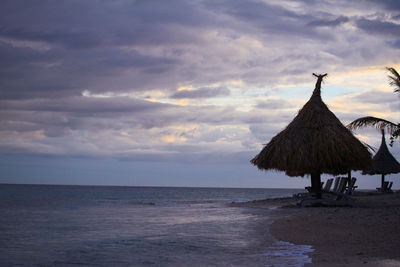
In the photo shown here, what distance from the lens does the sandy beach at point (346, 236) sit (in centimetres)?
651

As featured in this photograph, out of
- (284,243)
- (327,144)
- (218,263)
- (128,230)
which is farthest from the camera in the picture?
(327,144)

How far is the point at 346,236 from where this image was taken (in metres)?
8.66

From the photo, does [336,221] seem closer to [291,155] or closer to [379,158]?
[291,155]

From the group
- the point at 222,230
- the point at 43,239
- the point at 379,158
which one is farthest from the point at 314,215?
the point at 379,158

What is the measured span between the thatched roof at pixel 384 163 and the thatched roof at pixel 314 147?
41.3ft

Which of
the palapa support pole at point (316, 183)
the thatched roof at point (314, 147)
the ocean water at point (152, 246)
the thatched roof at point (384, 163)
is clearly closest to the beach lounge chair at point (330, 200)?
the palapa support pole at point (316, 183)

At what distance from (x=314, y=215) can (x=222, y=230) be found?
2.83 meters

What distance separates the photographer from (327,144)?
50.8 ft

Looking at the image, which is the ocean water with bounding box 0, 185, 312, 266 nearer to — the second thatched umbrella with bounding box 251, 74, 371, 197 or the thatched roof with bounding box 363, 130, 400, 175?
the second thatched umbrella with bounding box 251, 74, 371, 197

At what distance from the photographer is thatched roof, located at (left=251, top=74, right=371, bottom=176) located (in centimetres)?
1552

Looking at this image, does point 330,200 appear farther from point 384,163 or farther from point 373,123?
point 384,163

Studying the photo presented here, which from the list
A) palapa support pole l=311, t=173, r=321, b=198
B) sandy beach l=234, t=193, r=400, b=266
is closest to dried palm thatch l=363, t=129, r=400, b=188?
palapa support pole l=311, t=173, r=321, b=198

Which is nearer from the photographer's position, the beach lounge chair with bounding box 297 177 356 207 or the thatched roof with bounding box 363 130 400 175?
the beach lounge chair with bounding box 297 177 356 207

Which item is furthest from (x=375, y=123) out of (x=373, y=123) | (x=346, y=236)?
(x=346, y=236)
